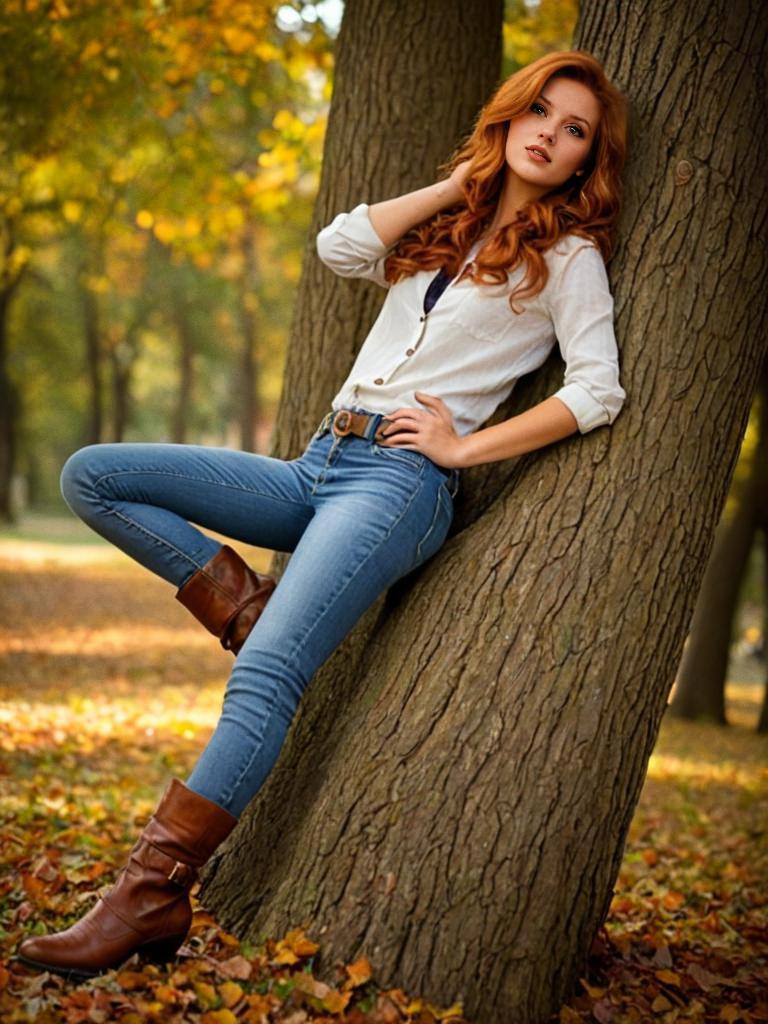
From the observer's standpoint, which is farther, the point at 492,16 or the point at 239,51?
the point at 239,51

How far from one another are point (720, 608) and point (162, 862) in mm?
10615

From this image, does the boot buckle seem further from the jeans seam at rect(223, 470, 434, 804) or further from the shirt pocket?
the shirt pocket

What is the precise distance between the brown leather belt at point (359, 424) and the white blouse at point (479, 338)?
Result: 0.06 m

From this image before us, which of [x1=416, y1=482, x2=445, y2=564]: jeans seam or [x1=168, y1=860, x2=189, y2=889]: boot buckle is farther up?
[x1=416, y1=482, x2=445, y2=564]: jeans seam

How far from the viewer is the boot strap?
2.74m

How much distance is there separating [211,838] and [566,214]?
203 cm

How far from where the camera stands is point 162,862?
2.75 metres

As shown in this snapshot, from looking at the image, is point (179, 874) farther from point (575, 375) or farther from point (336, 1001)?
point (575, 375)

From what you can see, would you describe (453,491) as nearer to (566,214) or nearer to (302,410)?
(566,214)

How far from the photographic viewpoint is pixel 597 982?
322cm

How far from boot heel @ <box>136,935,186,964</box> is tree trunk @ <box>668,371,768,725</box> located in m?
10.3

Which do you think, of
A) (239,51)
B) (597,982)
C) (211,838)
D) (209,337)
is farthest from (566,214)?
(209,337)

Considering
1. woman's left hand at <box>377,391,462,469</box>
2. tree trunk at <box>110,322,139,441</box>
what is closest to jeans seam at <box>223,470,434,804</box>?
woman's left hand at <box>377,391,462,469</box>

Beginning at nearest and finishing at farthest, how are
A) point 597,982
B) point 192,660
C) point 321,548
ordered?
point 321,548 < point 597,982 < point 192,660
